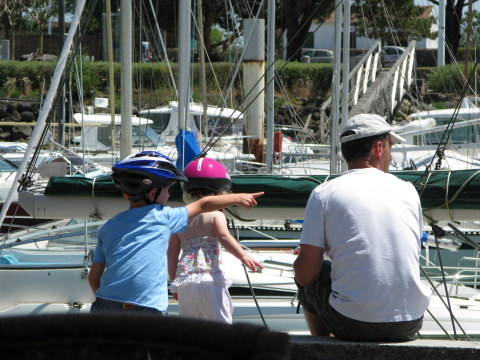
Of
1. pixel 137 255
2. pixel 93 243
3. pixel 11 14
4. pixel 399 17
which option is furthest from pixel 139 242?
pixel 11 14

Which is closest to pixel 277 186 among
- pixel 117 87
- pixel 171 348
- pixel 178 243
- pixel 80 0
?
pixel 178 243

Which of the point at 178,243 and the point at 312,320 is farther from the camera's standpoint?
the point at 178,243

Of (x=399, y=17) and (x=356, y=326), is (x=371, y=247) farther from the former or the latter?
(x=399, y=17)

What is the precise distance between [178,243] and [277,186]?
0.95 metres

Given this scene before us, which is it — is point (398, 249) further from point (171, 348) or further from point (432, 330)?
point (432, 330)

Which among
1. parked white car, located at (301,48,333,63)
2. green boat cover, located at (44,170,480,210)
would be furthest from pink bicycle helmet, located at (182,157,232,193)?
parked white car, located at (301,48,333,63)

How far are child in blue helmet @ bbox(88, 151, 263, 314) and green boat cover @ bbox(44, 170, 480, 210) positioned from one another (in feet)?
5.11


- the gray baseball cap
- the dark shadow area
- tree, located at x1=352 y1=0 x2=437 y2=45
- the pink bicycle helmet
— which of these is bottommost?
the pink bicycle helmet

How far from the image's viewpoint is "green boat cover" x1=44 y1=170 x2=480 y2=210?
16.8 feet

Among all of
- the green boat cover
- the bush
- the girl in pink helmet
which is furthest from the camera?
the bush

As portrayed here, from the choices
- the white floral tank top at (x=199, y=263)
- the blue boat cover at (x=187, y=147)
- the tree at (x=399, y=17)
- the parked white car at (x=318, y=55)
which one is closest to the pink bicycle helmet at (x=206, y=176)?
the white floral tank top at (x=199, y=263)

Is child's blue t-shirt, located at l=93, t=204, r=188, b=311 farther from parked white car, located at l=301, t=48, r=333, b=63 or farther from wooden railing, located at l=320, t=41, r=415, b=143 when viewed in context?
parked white car, located at l=301, t=48, r=333, b=63

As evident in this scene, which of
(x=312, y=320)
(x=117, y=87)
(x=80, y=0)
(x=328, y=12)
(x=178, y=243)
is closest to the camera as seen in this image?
(x=312, y=320)

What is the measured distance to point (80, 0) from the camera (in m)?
7.68
